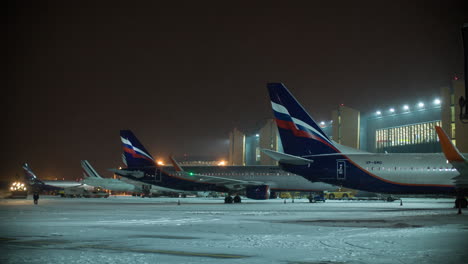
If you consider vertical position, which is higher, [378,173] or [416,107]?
[416,107]

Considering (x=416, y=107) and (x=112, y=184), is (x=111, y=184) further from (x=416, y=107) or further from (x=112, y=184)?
(x=416, y=107)

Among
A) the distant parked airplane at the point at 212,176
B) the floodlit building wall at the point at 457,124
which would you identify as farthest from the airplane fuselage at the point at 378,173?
the floodlit building wall at the point at 457,124

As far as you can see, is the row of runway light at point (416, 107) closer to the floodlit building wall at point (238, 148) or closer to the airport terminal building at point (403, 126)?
the airport terminal building at point (403, 126)

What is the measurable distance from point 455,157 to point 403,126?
5601cm

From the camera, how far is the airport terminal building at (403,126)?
225 feet

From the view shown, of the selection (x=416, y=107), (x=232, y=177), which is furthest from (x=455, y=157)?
(x=416, y=107)

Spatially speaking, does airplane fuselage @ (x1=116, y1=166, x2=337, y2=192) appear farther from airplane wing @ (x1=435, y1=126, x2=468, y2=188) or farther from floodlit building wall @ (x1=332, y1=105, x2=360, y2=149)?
floodlit building wall @ (x1=332, y1=105, x2=360, y2=149)

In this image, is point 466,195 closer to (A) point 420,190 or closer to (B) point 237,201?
(A) point 420,190

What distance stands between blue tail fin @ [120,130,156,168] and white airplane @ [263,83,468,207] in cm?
2477

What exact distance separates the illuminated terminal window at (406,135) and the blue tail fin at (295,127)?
4500cm

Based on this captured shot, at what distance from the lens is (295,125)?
38.6m

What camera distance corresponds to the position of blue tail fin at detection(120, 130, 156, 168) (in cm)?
5938

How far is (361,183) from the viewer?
38.2 m

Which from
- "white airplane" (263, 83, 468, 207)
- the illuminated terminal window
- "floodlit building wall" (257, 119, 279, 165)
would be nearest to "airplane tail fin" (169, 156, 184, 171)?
"white airplane" (263, 83, 468, 207)
